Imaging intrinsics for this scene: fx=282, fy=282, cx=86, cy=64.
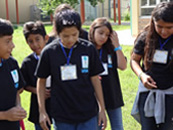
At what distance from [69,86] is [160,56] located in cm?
92

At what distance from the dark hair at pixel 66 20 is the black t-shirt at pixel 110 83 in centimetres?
70

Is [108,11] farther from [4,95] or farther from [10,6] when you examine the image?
[4,95]

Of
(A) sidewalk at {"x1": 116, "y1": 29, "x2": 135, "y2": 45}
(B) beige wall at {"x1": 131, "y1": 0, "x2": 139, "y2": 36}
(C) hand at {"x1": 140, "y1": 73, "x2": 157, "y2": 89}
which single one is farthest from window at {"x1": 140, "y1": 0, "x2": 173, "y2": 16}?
(C) hand at {"x1": 140, "y1": 73, "x2": 157, "y2": 89}

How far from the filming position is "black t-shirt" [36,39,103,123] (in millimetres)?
2324

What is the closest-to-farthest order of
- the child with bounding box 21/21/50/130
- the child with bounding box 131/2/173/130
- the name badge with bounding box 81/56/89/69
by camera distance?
1. the name badge with bounding box 81/56/89/69
2. the child with bounding box 131/2/173/130
3. the child with bounding box 21/21/50/130

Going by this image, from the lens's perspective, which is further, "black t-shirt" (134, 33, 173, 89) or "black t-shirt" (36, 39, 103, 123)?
"black t-shirt" (134, 33, 173, 89)

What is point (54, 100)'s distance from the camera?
93.4 inches

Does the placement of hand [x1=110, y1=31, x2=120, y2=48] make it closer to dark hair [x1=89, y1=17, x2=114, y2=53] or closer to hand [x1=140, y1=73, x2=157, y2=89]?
dark hair [x1=89, y1=17, x2=114, y2=53]

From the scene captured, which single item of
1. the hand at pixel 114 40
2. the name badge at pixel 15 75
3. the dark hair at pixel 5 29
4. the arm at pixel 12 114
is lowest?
the arm at pixel 12 114

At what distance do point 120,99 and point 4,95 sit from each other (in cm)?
127

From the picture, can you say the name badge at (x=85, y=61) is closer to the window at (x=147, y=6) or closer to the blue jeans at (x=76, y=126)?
the blue jeans at (x=76, y=126)

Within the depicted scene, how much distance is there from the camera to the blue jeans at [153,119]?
2648mm

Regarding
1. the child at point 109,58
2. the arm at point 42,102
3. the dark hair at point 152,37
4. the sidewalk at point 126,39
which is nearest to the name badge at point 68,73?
the arm at point 42,102

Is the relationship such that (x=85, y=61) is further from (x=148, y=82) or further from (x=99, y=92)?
(x=148, y=82)
